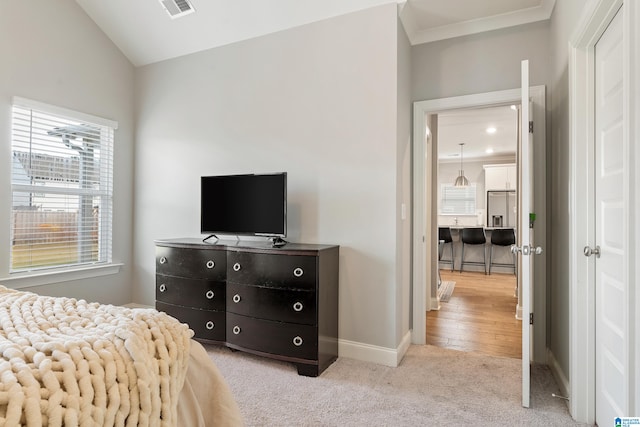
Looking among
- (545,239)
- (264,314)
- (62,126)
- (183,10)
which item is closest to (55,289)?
(62,126)

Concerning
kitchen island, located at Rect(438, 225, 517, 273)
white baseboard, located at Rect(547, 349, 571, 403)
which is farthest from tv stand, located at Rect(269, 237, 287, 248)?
kitchen island, located at Rect(438, 225, 517, 273)

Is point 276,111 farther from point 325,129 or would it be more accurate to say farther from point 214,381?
point 214,381

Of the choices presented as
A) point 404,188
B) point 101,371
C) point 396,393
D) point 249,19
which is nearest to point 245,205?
point 404,188

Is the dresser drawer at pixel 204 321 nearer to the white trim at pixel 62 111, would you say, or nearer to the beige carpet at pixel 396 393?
the beige carpet at pixel 396 393

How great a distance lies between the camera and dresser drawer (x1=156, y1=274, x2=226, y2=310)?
2818mm

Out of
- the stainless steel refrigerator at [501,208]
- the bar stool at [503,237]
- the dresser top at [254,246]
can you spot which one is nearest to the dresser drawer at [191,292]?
the dresser top at [254,246]

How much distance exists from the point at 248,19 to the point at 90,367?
3.05 m

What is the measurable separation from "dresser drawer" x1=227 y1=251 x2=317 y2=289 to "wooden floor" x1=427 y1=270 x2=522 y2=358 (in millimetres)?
1491

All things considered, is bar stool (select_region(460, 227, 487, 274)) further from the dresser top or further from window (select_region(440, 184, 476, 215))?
the dresser top

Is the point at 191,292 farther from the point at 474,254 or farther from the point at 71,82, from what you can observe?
the point at 474,254

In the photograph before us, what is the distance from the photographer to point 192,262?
2.92 metres

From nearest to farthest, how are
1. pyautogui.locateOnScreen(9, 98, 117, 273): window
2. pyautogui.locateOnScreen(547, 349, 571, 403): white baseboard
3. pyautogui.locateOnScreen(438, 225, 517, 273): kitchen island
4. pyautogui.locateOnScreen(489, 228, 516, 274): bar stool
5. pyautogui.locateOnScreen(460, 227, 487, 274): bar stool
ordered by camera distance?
pyautogui.locateOnScreen(547, 349, 571, 403): white baseboard
pyautogui.locateOnScreen(9, 98, 117, 273): window
pyautogui.locateOnScreen(489, 228, 516, 274): bar stool
pyautogui.locateOnScreen(460, 227, 487, 274): bar stool
pyautogui.locateOnScreen(438, 225, 517, 273): kitchen island

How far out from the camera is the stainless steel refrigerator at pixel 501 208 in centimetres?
822

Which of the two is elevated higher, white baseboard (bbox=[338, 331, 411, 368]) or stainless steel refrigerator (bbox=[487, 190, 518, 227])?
stainless steel refrigerator (bbox=[487, 190, 518, 227])
